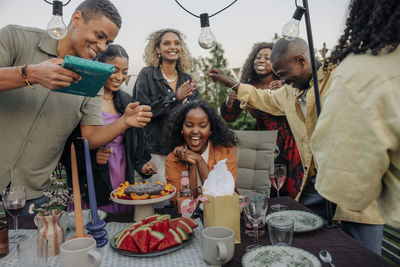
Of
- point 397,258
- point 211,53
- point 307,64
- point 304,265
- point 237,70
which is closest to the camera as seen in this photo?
point 304,265

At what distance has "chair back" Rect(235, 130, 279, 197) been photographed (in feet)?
9.21

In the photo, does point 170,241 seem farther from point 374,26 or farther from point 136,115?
point 374,26

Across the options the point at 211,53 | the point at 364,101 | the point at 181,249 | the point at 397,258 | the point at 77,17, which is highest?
the point at 211,53

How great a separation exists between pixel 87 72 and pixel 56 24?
0.34 m

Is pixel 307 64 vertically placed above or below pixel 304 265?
above

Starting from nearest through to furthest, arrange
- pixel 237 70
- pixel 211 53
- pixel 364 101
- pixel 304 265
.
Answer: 1. pixel 364 101
2. pixel 304 265
3. pixel 237 70
4. pixel 211 53

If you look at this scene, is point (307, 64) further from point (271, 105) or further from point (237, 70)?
point (237, 70)

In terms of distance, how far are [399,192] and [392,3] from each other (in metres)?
0.52

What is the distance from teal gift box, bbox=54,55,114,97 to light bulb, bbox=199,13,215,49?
0.72 metres

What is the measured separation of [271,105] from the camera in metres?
2.74

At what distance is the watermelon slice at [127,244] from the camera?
1167 mm

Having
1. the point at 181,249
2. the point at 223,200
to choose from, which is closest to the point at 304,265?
the point at 223,200

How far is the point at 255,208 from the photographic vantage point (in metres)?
1.27

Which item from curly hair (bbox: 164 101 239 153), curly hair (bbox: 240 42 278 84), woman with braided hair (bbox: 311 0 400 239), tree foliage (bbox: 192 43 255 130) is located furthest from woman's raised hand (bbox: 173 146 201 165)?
tree foliage (bbox: 192 43 255 130)
